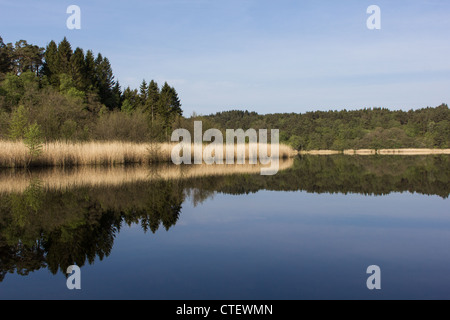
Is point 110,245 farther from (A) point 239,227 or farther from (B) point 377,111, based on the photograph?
(B) point 377,111

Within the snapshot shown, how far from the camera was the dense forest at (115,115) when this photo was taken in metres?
22.9

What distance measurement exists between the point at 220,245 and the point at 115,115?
2133 centimetres

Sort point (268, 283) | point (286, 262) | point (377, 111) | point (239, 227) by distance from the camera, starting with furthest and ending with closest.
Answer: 1. point (377, 111)
2. point (239, 227)
3. point (286, 262)
4. point (268, 283)

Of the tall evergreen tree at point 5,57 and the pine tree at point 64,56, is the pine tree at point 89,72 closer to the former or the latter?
the pine tree at point 64,56

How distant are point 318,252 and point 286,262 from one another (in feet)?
1.89

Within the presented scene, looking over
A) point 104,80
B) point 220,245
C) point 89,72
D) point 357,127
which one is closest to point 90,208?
point 220,245

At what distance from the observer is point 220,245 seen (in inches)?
188

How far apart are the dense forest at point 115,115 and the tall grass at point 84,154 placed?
46.2 inches

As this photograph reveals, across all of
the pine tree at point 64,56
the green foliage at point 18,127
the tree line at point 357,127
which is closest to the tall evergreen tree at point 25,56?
the pine tree at point 64,56

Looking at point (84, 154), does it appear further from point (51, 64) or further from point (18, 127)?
point (51, 64)

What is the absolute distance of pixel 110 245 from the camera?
4699 millimetres

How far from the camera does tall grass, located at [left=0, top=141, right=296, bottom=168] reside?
1636 cm

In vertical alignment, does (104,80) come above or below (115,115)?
above
